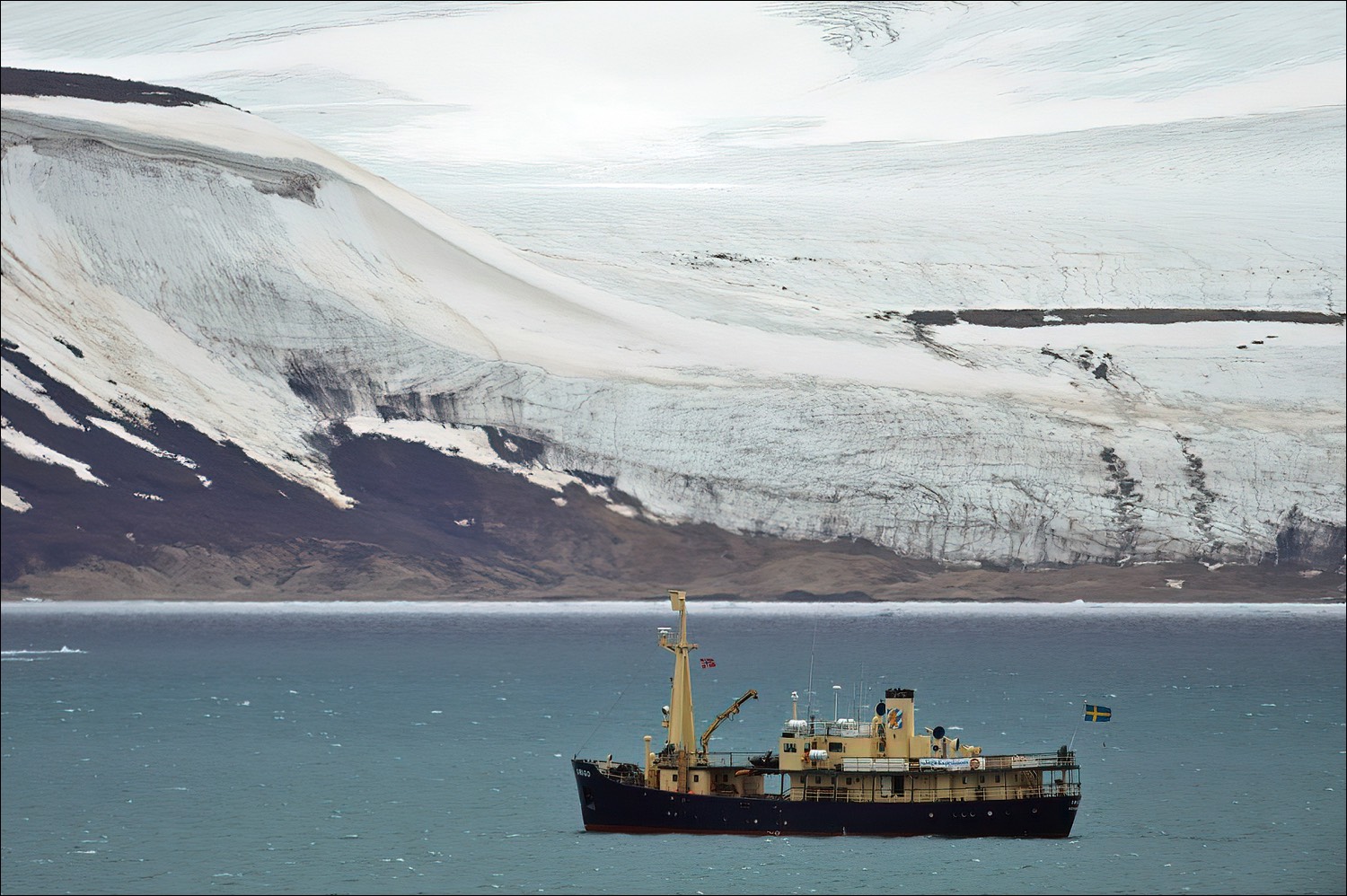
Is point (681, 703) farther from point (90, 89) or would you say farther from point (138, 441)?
point (90, 89)

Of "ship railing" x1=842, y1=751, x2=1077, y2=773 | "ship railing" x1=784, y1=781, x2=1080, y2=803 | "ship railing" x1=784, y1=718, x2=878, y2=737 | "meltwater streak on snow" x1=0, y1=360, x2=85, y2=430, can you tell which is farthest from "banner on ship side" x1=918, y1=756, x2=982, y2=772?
"meltwater streak on snow" x1=0, y1=360, x2=85, y2=430

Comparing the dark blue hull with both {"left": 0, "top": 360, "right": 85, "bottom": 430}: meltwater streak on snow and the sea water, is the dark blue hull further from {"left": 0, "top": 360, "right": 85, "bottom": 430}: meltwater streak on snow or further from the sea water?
{"left": 0, "top": 360, "right": 85, "bottom": 430}: meltwater streak on snow

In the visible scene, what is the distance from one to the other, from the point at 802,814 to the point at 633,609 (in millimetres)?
112512

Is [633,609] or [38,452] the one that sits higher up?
[38,452]

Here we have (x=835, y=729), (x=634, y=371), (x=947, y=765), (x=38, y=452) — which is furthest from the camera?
(x=634, y=371)

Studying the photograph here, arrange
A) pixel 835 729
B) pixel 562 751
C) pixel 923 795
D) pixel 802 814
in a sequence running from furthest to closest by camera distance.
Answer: pixel 562 751, pixel 835 729, pixel 802 814, pixel 923 795

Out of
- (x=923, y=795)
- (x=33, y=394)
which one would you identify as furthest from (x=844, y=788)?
(x=33, y=394)

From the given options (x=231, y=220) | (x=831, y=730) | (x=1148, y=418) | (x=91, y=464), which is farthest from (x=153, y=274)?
(x=831, y=730)

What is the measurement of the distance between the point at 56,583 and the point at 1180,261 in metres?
111

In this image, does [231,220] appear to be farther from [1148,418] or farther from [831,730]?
[831,730]

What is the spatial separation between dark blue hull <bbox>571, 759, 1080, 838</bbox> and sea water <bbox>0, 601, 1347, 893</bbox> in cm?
50

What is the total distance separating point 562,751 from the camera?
6303 cm

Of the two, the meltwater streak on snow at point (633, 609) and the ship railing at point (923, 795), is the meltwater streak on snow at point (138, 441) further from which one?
the ship railing at point (923, 795)

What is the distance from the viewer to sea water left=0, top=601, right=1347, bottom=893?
44188 millimetres
